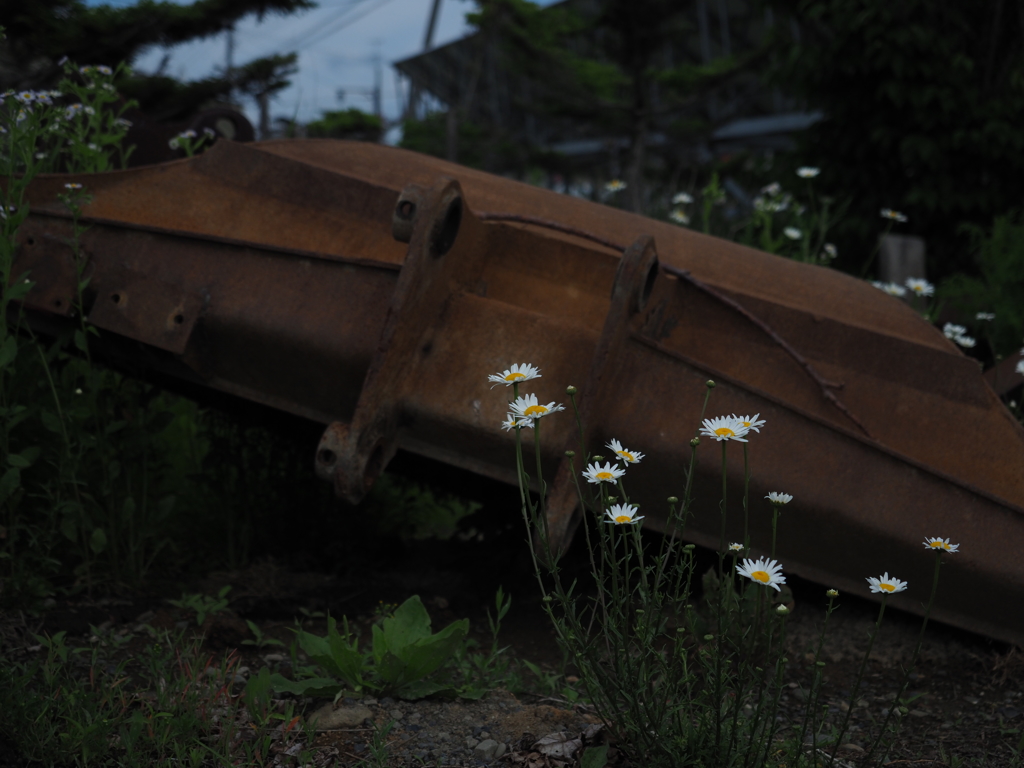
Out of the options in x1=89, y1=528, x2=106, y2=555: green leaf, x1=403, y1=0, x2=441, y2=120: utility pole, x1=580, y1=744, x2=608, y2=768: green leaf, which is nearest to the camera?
x1=580, y1=744, x2=608, y2=768: green leaf

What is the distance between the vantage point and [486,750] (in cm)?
172

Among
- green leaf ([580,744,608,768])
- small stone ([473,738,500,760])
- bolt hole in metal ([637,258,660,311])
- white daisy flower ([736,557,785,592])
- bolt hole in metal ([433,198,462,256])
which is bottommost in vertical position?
small stone ([473,738,500,760])

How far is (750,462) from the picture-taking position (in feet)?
6.84

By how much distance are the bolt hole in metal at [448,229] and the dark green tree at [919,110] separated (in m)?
4.72

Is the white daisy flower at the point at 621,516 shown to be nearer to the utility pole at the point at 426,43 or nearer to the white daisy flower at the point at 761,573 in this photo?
the white daisy flower at the point at 761,573

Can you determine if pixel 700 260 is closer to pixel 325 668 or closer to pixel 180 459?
pixel 325 668

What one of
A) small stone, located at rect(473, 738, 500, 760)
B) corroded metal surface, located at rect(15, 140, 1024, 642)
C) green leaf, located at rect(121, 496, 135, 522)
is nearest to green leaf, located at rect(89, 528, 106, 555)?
green leaf, located at rect(121, 496, 135, 522)

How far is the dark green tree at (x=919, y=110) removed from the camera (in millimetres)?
6047

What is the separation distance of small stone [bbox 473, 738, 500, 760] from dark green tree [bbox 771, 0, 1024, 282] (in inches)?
211

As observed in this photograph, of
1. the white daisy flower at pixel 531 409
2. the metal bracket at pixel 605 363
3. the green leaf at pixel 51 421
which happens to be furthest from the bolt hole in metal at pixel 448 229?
the green leaf at pixel 51 421

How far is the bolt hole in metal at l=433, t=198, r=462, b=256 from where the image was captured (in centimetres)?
218

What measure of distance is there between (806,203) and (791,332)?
15.1 feet

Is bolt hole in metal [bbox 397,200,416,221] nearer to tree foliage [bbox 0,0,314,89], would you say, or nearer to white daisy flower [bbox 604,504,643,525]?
white daisy flower [bbox 604,504,643,525]

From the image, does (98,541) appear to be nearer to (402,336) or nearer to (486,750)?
(402,336)
